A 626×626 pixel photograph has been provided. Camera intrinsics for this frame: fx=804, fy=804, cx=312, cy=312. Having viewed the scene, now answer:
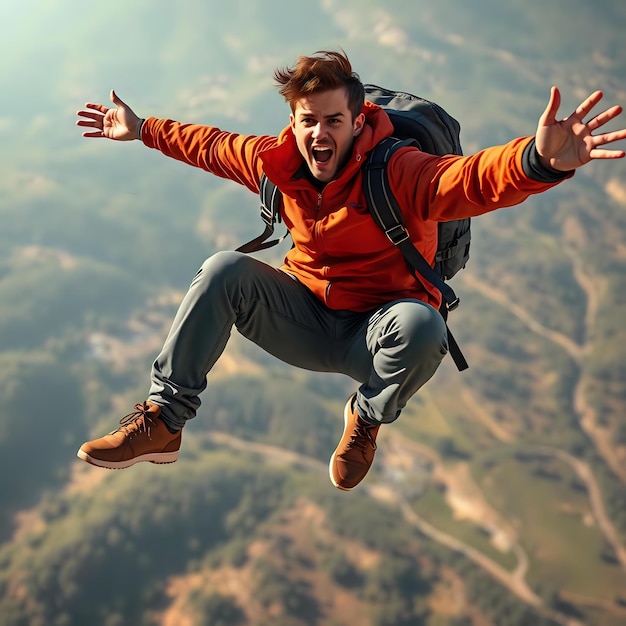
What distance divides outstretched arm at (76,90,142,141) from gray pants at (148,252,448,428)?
6.66 feet

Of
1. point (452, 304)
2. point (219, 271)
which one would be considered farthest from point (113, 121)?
point (452, 304)

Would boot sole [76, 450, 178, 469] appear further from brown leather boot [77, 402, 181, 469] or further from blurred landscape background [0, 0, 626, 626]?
blurred landscape background [0, 0, 626, 626]

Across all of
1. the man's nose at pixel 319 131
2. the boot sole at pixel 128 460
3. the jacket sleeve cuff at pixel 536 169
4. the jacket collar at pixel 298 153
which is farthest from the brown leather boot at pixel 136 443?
the jacket sleeve cuff at pixel 536 169

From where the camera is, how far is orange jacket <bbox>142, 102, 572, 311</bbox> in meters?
5.05

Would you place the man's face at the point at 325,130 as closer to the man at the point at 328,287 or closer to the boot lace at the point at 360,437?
the man at the point at 328,287

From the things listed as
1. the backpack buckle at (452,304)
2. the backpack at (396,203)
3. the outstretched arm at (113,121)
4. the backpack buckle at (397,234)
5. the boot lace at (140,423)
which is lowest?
the boot lace at (140,423)

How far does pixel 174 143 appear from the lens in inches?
258

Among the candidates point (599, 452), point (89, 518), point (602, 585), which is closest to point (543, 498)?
point (602, 585)

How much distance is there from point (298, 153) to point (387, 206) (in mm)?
796

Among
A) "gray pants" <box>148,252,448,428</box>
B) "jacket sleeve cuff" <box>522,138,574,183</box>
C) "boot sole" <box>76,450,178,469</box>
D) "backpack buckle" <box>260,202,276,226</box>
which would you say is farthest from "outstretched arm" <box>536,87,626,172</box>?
"boot sole" <box>76,450,178,469</box>

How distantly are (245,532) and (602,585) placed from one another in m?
60.7

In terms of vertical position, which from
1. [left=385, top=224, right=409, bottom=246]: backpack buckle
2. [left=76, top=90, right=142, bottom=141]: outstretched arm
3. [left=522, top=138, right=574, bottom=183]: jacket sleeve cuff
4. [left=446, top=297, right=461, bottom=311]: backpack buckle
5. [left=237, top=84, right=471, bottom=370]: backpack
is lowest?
[left=446, top=297, right=461, bottom=311]: backpack buckle

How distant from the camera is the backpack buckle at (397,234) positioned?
5.30 meters

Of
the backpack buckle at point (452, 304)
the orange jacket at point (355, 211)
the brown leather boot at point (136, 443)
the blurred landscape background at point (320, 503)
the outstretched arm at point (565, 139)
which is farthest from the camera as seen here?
the blurred landscape background at point (320, 503)
